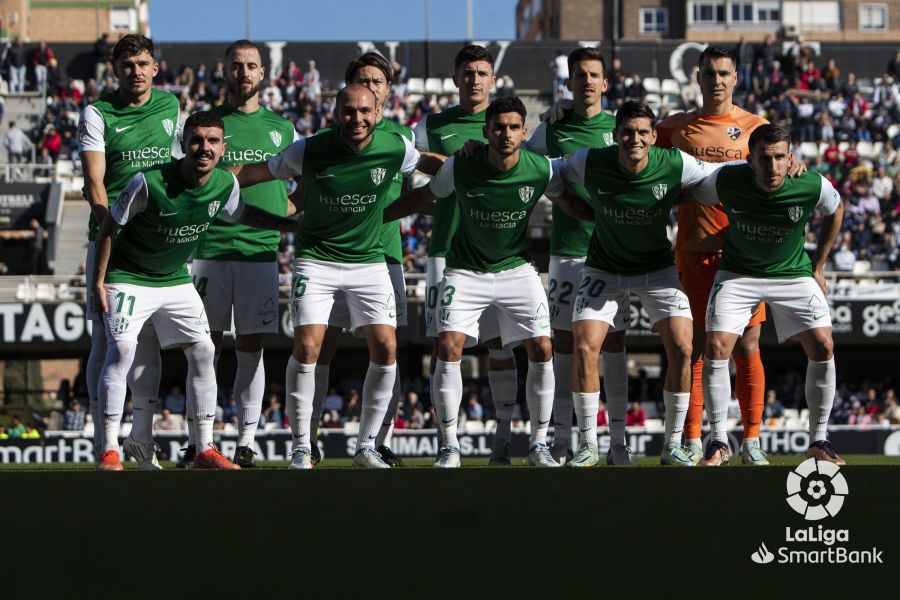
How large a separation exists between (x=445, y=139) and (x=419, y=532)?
3950 mm

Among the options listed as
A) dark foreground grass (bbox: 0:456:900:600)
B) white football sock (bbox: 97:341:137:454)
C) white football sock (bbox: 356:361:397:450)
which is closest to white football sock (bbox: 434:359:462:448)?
white football sock (bbox: 356:361:397:450)

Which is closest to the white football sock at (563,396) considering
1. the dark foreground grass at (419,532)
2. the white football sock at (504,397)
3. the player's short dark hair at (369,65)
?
the white football sock at (504,397)

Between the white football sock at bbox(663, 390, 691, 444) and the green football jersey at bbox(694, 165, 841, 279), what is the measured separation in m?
0.84

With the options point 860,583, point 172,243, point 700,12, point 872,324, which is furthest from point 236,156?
point 700,12

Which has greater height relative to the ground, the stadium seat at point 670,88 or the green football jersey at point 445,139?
the stadium seat at point 670,88

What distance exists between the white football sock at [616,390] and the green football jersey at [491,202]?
0.93 meters

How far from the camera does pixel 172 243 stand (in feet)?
25.4

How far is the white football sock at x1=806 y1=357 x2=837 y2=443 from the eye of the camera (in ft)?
26.6

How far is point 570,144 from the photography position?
29.2 ft

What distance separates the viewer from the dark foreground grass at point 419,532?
5508 millimetres

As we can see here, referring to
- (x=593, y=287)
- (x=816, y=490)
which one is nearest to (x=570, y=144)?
(x=593, y=287)

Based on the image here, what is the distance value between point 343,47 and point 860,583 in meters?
31.8

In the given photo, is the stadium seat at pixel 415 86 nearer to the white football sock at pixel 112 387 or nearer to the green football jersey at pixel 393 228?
the green football jersey at pixel 393 228

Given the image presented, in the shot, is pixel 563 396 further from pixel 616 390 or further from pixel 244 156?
pixel 244 156
